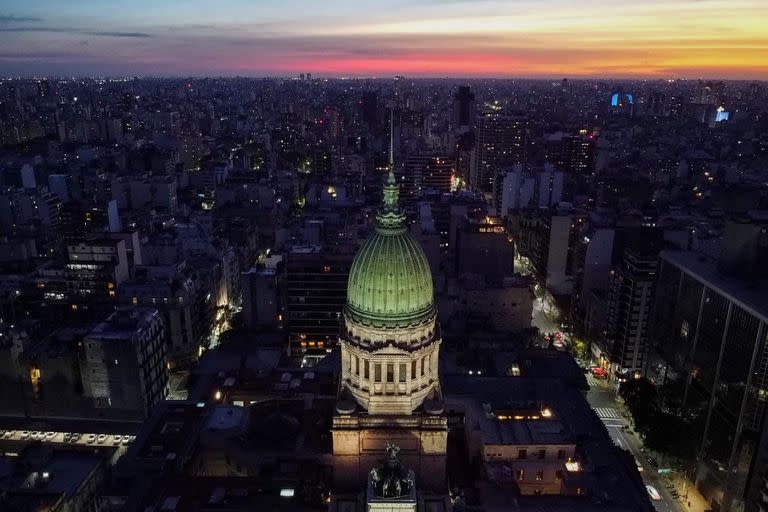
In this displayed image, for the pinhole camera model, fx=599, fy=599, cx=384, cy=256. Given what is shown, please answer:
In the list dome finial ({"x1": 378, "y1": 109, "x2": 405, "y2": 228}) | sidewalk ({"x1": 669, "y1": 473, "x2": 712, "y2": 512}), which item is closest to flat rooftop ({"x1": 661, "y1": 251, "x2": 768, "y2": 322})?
sidewalk ({"x1": 669, "y1": 473, "x2": 712, "y2": 512})

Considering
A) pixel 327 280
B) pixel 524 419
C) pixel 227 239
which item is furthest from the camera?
pixel 227 239

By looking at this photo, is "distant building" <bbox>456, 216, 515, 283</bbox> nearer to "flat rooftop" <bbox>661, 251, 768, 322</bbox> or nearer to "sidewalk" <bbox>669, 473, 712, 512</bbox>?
"flat rooftop" <bbox>661, 251, 768, 322</bbox>

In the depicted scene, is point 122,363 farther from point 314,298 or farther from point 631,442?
point 631,442

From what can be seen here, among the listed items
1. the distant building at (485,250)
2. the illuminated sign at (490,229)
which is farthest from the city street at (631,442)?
the illuminated sign at (490,229)

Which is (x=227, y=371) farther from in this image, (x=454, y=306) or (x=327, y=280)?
(x=454, y=306)

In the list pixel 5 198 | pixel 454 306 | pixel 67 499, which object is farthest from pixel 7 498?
pixel 5 198

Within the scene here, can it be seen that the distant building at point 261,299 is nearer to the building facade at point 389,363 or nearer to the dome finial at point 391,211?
the building facade at point 389,363
